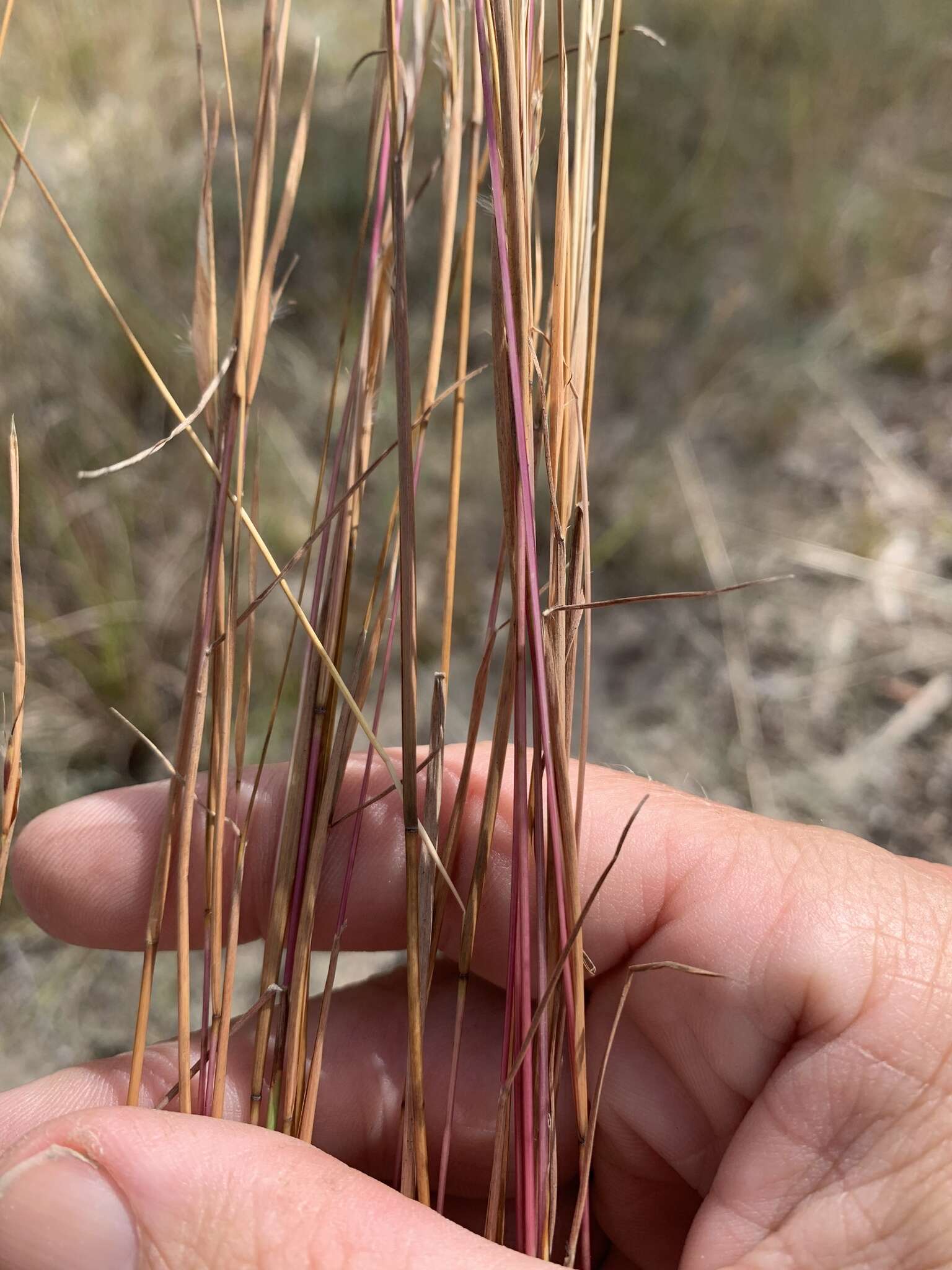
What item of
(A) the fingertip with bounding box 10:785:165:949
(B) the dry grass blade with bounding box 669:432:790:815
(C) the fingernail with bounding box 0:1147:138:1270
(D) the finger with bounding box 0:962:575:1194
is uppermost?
(B) the dry grass blade with bounding box 669:432:790:815

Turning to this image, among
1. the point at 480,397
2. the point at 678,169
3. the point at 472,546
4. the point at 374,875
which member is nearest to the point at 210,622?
the point at 374,875

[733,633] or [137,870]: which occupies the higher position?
[733,633]

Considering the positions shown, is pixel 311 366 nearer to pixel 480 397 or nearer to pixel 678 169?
pixel 480 397

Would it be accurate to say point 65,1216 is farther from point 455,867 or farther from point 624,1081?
point 624,1081

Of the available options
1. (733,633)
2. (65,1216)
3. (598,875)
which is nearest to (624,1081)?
(598,875)

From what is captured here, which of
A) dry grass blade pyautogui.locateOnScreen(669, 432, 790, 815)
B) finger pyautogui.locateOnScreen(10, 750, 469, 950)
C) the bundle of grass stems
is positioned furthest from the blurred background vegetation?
the bundle of grass stems

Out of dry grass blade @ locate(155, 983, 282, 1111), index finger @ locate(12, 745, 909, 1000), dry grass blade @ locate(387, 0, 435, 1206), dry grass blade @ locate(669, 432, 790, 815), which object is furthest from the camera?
dry grass blade @ locate(669, 432, 790, 815)

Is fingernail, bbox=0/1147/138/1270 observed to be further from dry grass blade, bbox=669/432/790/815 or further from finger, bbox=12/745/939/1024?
dry grass blade, bbox=669/432/790/815
